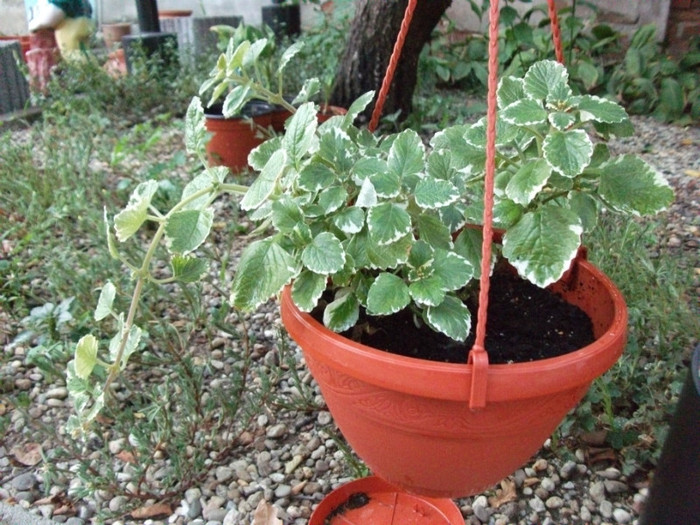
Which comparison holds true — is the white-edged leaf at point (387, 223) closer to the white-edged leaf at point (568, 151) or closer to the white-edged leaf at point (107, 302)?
the white-edged leaf at point (568, 151)

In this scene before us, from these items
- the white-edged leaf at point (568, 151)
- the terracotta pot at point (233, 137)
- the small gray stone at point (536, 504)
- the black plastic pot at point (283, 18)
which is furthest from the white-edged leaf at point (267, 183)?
the black plastic pot at point (283, 18)

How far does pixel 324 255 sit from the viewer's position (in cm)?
93

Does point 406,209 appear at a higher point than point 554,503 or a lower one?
higher

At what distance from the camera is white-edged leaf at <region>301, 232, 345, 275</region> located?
91cm

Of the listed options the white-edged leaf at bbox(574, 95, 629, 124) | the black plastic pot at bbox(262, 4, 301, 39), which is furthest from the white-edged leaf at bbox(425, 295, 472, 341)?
the black plastic pot at bbox(262, 4, 301, 39)

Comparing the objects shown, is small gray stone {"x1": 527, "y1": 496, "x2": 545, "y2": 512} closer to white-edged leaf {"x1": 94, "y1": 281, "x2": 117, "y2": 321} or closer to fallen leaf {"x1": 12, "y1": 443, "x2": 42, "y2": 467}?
white-edged leaf {"x1": 94, "y1": 281, "x2": 117, "y2": 321}

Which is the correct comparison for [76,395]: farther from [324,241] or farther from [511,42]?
[511,42]

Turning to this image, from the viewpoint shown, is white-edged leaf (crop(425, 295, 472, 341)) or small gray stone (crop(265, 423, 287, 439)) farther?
small gray stone (crop(265, 423, 287, 439))

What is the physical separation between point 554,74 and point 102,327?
1.36 metres

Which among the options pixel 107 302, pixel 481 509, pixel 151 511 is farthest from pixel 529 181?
pixel 151 511

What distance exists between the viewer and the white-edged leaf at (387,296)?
908 millimetres

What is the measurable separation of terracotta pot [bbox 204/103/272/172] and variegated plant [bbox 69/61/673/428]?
177 centimetres

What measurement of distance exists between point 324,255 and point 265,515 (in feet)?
2.22

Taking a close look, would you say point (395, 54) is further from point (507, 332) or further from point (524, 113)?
point (507, 332)
